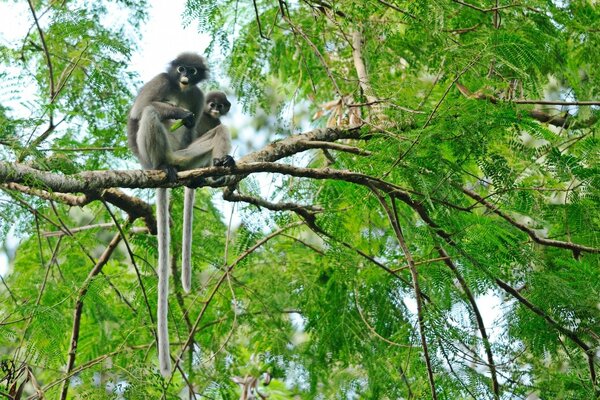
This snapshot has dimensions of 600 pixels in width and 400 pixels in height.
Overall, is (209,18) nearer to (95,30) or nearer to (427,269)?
(95,30)

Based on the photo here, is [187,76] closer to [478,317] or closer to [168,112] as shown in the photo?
[168,112]

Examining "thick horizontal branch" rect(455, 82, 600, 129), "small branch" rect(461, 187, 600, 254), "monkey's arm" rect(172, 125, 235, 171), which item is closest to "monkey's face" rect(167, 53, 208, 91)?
"monkey's arm" rect(172, 125, 235, 171)

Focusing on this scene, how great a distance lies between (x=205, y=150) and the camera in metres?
7.73

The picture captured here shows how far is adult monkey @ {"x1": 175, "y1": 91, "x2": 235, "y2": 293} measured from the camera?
7.07 m

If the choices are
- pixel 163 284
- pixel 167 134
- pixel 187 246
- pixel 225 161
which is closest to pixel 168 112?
pixel 167 134

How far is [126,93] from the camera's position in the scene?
23.4 ft

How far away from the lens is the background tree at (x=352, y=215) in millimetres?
5031

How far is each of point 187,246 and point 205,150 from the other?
3.47ft

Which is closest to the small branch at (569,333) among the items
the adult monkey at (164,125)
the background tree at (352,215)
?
the background tree at (352,215)

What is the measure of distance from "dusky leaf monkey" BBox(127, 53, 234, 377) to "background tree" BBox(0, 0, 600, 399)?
A: 0.78 ft

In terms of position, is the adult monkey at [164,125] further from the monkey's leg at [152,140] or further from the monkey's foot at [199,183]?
the monkey's foot at [199,183]

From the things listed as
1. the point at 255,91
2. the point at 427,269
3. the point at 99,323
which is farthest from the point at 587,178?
the point at 99,323

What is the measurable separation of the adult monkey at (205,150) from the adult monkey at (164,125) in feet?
0.45

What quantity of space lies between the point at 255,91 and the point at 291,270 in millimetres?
1771
